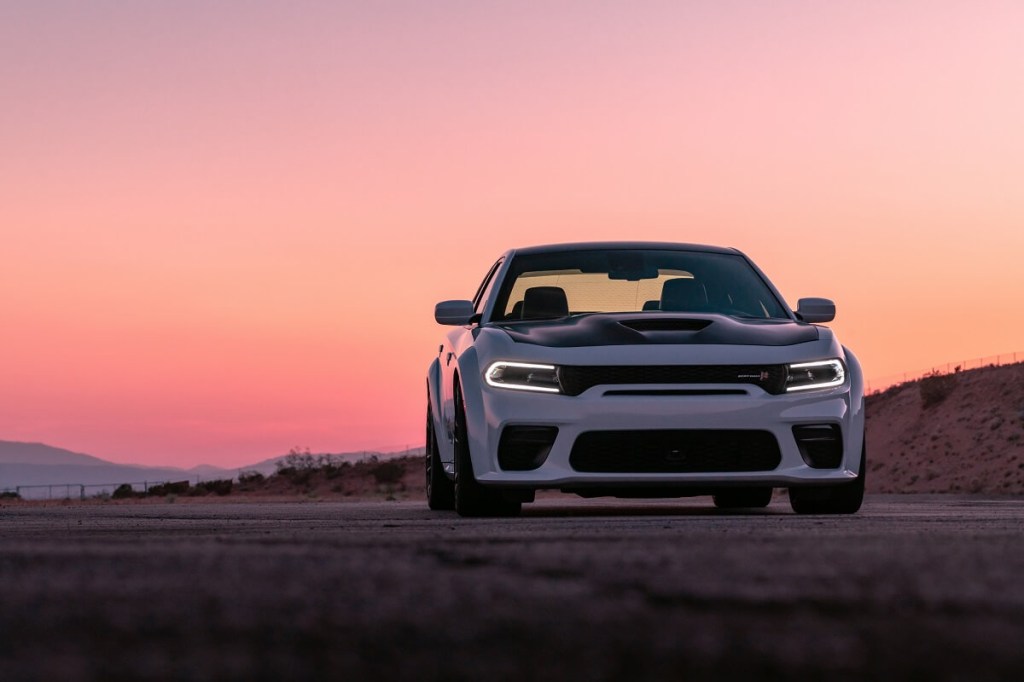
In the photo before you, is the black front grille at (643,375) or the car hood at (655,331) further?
the car hood at (655,331)

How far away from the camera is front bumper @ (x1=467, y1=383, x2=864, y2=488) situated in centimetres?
769

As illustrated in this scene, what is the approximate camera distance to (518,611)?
233 centimetres

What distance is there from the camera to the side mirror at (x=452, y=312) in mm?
9156

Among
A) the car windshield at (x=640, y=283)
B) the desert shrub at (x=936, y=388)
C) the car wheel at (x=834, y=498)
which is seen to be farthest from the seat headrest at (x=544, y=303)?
the desert shrub at (x=936, y=388)

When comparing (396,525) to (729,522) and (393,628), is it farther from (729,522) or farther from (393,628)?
(393,628)

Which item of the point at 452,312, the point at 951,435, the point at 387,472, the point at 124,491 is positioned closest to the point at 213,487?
the point at 124,491

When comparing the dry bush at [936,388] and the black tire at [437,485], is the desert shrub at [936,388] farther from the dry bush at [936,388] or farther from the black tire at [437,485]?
the black tire at [437,485]

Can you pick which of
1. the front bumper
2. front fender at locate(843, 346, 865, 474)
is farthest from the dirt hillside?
the front bumper

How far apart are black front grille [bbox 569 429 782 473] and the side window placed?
2.59 metres

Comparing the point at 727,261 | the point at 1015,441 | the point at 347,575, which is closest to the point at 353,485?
the point at 1015,441

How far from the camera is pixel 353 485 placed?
7381 cm

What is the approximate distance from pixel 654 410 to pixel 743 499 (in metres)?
3.69

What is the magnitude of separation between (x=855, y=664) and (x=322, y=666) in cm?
70

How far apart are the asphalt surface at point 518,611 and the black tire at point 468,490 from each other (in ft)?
13.7
